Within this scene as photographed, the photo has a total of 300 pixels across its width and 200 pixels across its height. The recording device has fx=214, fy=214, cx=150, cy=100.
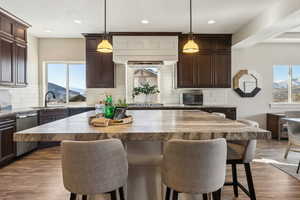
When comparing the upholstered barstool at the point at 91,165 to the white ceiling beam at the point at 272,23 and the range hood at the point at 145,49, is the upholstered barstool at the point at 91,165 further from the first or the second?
the range hood at the point at 145,49

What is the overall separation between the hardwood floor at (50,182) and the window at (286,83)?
10.1 ft

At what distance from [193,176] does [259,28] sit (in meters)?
3.75

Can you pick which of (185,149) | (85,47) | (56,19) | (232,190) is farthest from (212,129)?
(85,47)

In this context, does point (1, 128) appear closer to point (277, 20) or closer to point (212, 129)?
point (212, 129)

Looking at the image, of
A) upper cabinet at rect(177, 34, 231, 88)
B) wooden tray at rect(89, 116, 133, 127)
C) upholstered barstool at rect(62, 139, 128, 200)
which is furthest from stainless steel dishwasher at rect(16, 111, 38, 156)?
upper cabinet at rect(177, 34, 231, 88)

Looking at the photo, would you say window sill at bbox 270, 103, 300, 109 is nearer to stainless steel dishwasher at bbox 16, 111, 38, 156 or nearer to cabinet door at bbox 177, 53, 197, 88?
cabinet door at bbox 177, 53, 197, 88

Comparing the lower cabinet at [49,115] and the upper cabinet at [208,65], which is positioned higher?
the upper cabinet at [208,65]

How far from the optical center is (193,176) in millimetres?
1352

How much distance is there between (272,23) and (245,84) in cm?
228

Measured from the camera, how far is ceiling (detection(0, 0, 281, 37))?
3578 millimetres

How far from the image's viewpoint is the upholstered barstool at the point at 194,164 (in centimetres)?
133

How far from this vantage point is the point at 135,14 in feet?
13.3

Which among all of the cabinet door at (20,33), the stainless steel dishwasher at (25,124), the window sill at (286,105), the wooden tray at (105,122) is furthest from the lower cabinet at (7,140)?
the window sill at (286,105)

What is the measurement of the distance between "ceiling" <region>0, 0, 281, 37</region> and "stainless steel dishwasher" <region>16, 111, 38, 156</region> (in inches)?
75.7
